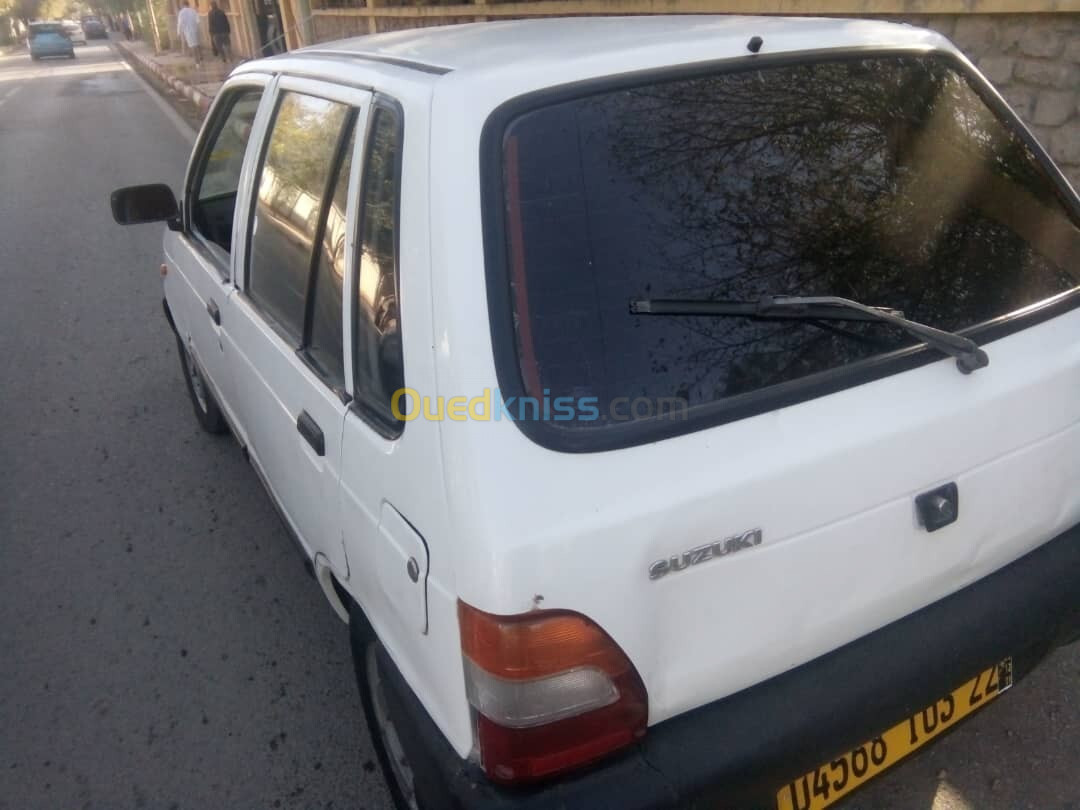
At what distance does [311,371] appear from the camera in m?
2.18

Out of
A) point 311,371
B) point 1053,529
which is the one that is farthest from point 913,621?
point 311,371

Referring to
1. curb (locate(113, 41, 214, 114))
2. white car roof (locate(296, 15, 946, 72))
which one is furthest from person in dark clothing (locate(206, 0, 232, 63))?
white car roof (locate(296, 15, 946, 72))

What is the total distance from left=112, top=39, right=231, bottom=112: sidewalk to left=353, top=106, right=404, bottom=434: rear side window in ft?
47.9

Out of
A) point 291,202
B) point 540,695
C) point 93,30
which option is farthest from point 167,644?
point 93,30

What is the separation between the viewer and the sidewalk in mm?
17391

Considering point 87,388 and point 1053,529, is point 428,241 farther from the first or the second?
point 87,388

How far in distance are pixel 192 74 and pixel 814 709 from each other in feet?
81.5

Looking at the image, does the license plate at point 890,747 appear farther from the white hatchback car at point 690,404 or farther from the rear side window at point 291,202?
the rear side window at point 291,202

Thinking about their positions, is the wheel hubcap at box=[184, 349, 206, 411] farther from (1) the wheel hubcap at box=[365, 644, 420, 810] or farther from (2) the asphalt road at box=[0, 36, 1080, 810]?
(1) the wheel hubcap at box=[365, 644, 420, 810]


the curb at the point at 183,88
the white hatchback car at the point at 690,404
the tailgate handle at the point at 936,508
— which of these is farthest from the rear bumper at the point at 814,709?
the curb at the point at 183,88

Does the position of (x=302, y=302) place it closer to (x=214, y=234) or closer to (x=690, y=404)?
(x=690, y=404)

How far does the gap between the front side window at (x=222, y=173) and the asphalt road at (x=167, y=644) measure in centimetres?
120

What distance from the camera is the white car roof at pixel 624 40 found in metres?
1.81

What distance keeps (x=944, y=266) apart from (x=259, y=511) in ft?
9.90
